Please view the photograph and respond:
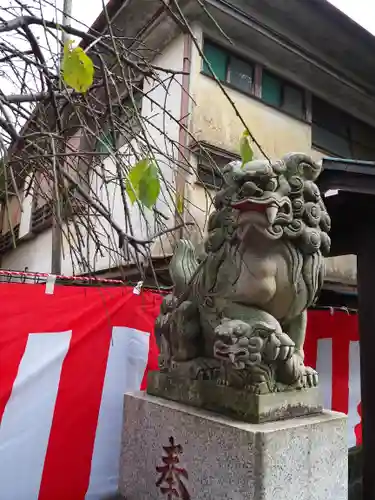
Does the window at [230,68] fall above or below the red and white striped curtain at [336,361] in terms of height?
above

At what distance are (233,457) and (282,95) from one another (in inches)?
243

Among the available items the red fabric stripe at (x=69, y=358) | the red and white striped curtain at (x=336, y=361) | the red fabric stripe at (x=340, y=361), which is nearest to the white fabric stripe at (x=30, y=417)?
the red fabric stripe at (x=69, y=358)

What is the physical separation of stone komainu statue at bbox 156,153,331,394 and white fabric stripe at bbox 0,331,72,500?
1067 mm

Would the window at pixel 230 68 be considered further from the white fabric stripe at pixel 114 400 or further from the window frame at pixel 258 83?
the white fabric stripe at pixel 114 400

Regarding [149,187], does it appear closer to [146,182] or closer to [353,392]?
[146,182]

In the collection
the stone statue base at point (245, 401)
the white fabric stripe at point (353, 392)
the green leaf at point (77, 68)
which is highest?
the green leaf at point (77, 68)

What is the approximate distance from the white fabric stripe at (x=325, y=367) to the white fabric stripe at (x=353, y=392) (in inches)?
12.3

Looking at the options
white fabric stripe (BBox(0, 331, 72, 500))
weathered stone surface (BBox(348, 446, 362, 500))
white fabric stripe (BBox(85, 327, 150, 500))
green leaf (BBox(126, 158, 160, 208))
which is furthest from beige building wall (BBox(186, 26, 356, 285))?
green leaf (BBox(126, 158, 160, 208))

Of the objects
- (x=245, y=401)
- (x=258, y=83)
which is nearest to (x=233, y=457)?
(x=245, y=401)

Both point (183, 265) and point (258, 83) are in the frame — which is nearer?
point (183, 265)

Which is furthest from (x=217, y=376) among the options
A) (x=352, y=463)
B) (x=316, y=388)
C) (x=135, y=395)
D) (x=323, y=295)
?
(x=323, y=295)

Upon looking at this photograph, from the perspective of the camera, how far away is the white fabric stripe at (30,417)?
8.45 feet

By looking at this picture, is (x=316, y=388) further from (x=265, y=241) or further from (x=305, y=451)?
(x=265, y=241)

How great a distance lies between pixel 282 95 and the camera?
6.68 metres
